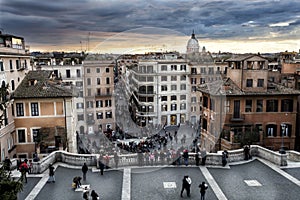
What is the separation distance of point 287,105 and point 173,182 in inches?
840

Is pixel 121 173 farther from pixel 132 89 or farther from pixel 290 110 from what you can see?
pixel 290 110

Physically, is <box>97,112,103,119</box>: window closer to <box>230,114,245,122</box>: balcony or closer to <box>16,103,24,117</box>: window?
<box>16,103,24,117</box>: window

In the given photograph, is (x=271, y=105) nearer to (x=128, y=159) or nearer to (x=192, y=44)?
(x=192, y=44)

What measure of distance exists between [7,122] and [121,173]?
13.9m

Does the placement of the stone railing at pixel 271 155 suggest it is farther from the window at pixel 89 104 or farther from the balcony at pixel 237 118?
the window at pixel 89 104

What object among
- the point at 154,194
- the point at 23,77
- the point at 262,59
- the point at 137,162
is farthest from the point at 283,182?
the point at 23,77

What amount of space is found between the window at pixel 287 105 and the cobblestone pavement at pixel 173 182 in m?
13.6

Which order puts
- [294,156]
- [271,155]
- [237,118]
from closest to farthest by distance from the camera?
[271,155] → [294,156] → [237,118]

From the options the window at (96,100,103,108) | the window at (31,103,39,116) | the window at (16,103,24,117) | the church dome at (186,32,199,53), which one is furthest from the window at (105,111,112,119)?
the church dome at (186,32,199,53)

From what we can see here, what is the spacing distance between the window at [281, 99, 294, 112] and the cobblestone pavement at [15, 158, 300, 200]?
13.6m

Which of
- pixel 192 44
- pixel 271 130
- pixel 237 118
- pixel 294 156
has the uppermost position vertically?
pixel 192 44

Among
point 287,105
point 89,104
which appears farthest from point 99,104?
point 287,105

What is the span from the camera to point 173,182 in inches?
784

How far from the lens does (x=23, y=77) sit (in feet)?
117
